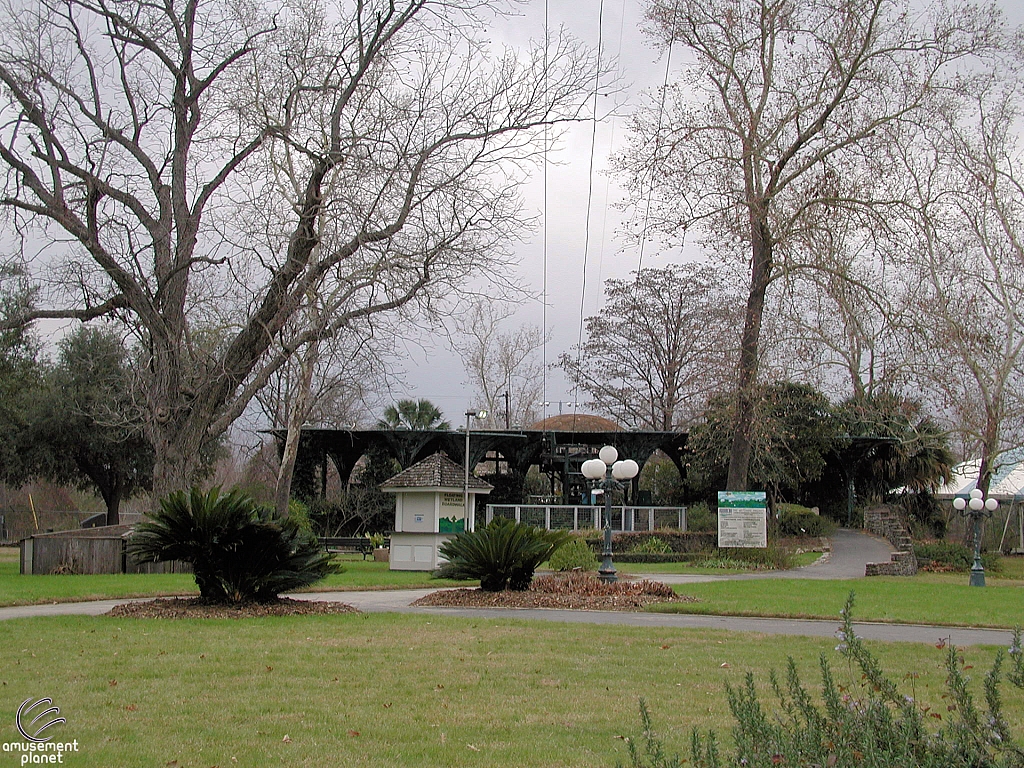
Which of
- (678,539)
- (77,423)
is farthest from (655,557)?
(77,423)

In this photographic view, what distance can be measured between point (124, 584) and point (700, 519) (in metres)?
23.2

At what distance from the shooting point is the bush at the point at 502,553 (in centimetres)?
1622

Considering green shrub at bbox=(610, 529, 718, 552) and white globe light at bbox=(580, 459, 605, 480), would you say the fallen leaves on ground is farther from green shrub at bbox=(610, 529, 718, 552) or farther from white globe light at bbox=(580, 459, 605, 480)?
green shrub at bbox=(610, 529, 718, 552)

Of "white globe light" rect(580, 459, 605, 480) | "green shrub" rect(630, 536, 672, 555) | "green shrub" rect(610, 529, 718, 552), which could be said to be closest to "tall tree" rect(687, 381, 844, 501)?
"green shrub" rect(610, 529, 718, 552)

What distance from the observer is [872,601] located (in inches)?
674

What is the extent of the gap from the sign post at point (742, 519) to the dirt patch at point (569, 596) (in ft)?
46.3

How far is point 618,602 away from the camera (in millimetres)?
15586

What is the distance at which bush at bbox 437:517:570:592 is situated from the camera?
16.2m

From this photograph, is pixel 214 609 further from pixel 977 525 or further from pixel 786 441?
pixel 786 441

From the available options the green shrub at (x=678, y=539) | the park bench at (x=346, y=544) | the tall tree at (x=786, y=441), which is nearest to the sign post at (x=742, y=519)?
the green shrub at (x=678, y=539)

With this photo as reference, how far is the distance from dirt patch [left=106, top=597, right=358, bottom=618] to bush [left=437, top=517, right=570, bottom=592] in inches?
119

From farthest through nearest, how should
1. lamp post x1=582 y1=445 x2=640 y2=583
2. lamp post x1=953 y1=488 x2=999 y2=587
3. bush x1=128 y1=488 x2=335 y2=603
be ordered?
lamp post x1=953 y1=488 x2=999 y2=587 → lamp post x1=582 y1=445 x2=640 y2=583 → bush x1=128 y1=488 x2=335 y2=603

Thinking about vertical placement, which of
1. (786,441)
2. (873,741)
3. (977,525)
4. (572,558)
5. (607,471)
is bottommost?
(572,558)

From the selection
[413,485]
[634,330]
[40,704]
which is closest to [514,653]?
[40,704]
